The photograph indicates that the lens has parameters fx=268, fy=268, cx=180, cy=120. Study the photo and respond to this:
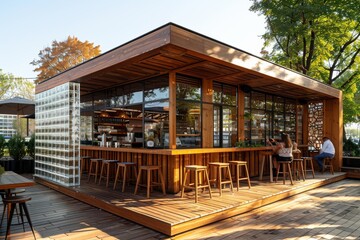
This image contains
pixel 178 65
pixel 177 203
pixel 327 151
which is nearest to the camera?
pixel 177 203

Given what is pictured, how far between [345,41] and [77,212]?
13150 mm

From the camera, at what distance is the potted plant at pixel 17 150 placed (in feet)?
30.9

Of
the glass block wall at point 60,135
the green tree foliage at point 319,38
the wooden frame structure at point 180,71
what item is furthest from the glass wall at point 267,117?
the glass block wall at point 60,135

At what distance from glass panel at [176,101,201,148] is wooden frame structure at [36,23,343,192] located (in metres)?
0.19

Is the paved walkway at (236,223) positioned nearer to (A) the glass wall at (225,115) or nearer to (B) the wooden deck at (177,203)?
(B) the wooden deck at (177,203)

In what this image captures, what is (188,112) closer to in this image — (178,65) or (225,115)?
(178,65)

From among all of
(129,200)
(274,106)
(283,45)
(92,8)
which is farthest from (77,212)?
(283,45)

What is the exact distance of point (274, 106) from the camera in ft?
29.0

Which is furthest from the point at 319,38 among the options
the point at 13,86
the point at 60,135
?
the point at 13,86

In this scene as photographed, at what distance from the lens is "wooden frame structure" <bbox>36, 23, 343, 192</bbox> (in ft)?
13.3

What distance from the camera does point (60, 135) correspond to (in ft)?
21.1

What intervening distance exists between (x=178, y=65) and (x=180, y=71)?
343 millimetres

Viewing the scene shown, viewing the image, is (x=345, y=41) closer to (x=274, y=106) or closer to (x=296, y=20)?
(x=296, y=20)

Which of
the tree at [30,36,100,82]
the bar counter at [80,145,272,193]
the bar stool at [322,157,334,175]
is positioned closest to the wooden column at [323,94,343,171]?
the bar stool at [322,157,334,175]
